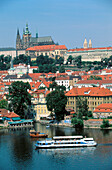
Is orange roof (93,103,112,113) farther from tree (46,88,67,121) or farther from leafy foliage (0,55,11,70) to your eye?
leafy foliage (0,55,11,70)

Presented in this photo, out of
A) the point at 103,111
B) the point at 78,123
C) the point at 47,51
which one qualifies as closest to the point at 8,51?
the point at 47,51

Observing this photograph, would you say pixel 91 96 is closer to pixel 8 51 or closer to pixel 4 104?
pixel 4 104

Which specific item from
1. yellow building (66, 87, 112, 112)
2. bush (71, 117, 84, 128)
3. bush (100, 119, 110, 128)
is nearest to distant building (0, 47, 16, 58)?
yellow building (66, 87, 112, 112)

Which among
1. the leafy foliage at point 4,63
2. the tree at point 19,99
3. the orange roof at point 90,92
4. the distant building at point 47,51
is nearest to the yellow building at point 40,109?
the tree at point 19,99

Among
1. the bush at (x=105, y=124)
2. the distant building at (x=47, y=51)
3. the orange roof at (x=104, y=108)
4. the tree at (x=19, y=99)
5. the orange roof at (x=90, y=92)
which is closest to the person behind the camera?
the bush at (x=105, y=124)

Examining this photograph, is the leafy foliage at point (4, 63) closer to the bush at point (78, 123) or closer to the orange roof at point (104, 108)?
the orange roof at point (104, 108)

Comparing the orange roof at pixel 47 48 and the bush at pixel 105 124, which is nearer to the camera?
the bush at pixel 105 124

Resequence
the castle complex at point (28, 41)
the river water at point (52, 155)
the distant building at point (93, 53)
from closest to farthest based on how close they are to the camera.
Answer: the river water at point (52, 155) → the distant building at point (93, 53) → the castle complex at point (28, 41)
